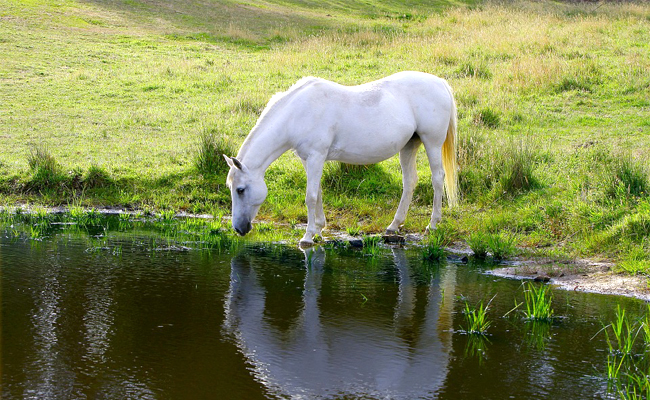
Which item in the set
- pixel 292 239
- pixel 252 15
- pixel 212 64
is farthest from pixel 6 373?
pixel 252 15

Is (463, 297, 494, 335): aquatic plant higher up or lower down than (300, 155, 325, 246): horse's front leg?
lower down

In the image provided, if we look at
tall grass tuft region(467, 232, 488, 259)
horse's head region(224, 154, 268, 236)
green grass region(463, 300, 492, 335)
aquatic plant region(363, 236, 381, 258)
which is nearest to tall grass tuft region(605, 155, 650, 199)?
tall grass tuft region(467, 232, 488, 259)

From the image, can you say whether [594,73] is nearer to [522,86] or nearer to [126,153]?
[522,86]

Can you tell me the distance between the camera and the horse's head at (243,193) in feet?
27.0

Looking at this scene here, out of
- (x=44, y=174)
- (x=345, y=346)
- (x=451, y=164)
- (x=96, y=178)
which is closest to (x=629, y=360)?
(x=345, y=346)

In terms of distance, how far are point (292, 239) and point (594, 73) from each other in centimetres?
1014

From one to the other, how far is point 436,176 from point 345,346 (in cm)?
466

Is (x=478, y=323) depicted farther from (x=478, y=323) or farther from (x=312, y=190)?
(x=312, y=190)

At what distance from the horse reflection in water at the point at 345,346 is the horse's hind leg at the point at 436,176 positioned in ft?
8.29

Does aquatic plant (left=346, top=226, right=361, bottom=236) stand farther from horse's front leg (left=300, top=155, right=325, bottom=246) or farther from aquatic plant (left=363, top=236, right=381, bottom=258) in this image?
horse's front leg (left=300, top=155, right=325, bottom=246)

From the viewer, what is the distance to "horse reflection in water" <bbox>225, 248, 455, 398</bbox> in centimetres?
452

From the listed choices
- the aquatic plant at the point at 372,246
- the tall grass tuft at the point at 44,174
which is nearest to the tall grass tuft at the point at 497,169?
the aquatic plant at the point at 372,246

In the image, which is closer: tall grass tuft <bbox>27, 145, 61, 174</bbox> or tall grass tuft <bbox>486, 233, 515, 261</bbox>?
tall grass tuft <bbox>486, 233, 515, 261</bbox>

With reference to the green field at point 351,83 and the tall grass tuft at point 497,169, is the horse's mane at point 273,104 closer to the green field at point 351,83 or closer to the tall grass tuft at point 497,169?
the green field at point 351,83
